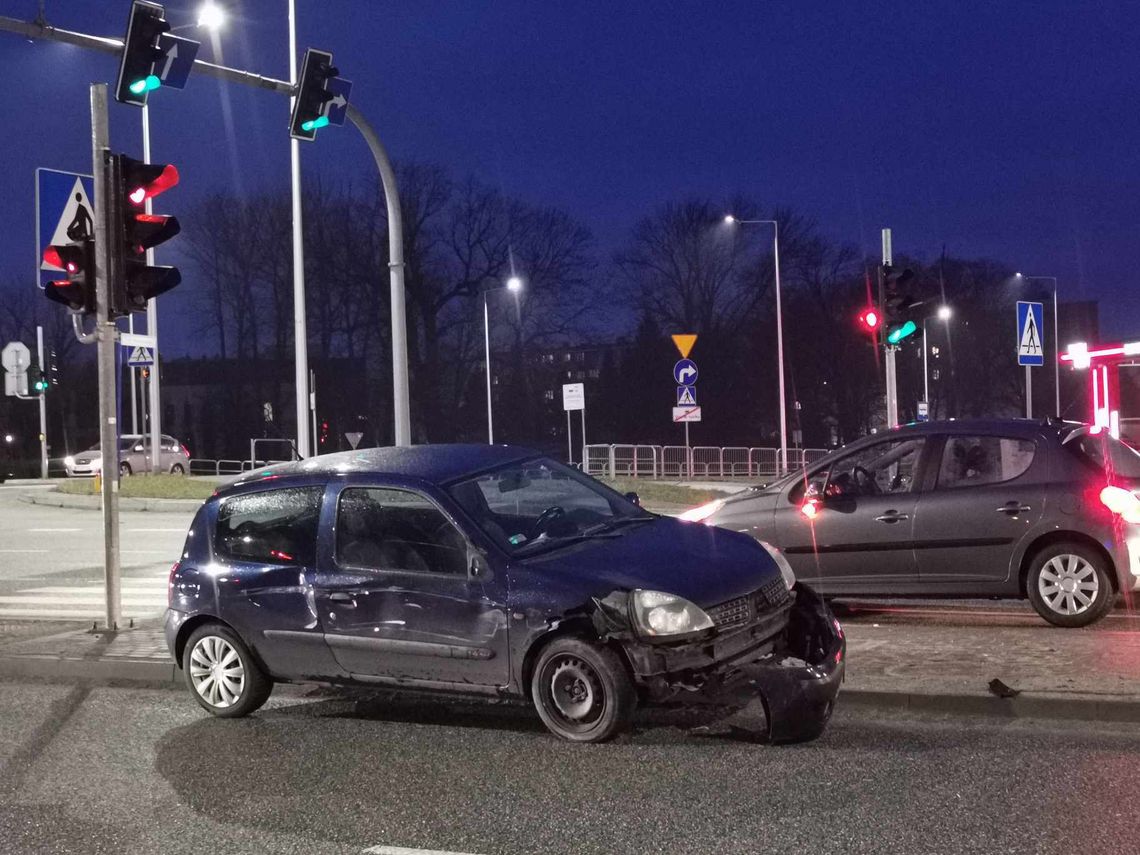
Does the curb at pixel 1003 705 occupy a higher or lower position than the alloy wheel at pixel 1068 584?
lower

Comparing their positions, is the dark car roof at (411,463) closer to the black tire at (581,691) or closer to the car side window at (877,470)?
the black tire at (581,691)

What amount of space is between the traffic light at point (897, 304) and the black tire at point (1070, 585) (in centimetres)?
837

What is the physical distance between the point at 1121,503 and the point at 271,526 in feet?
18.4

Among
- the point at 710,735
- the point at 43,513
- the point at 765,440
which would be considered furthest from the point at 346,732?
the point at 765,440

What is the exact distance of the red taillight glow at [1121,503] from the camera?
8.73 m

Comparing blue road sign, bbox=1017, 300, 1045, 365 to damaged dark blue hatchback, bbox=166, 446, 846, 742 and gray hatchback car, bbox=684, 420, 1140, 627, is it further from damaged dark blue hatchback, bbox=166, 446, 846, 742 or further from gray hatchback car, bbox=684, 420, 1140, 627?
damaged dark blue hatchback, bbox=166, 446, 846, 742

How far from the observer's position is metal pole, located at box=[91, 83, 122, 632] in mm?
9805

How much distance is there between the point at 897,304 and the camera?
1706 cm

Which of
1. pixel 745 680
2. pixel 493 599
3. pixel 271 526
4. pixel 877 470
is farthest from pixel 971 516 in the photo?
pixel 271 526

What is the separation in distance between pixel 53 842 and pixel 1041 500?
6684 mm

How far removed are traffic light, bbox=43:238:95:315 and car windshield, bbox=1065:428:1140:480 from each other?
736cm

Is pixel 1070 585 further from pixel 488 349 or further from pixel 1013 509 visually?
pixel 488 349

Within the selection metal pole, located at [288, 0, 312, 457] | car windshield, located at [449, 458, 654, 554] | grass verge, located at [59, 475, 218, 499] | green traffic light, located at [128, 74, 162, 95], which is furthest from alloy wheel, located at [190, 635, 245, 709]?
grass verge, located at [59, 475, 218, 499]

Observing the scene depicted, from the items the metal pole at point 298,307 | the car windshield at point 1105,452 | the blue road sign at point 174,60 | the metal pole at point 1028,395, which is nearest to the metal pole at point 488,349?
the metal pole at point 1028,395
